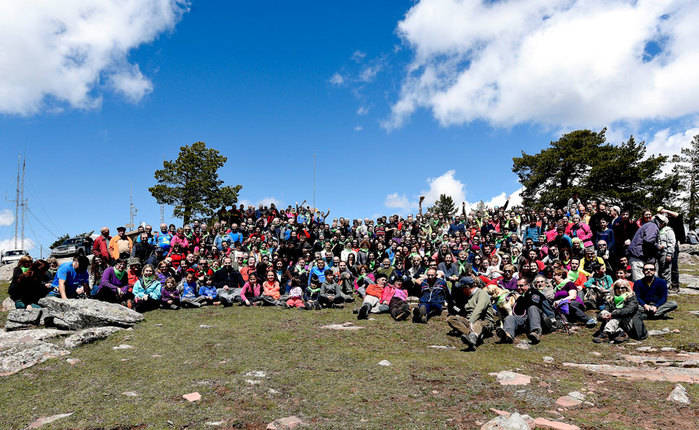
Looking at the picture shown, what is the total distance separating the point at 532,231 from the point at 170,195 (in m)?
34.9

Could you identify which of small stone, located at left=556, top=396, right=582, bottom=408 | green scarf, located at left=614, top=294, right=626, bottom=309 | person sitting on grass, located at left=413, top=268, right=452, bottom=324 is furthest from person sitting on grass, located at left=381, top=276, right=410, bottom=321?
small stone, located at left=556, top=396, right=582, bottom=408

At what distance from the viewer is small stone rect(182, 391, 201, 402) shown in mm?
4879

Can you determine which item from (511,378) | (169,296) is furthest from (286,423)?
(169,296)

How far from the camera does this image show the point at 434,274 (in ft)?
33.5

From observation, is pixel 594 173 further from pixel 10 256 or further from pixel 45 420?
pixel 10 256

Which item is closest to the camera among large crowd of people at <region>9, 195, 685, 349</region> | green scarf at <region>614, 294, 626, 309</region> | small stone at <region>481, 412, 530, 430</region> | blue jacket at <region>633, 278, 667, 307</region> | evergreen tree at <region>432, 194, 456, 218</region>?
small stone at <region>481, 412, 530, 430</region>

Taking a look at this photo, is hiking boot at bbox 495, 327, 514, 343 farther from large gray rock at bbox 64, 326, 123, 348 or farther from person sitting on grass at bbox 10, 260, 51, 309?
person sitting on grass at bbox 10, 260, 51, 309

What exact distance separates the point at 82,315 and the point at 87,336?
4.13ft

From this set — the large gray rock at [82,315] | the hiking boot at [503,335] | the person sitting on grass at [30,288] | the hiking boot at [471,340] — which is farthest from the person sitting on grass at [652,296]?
the person sitting on grass at [30,288]

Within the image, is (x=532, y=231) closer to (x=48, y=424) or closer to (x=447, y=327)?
(x=447, y=327)

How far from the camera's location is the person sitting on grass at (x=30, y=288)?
943 centimetres

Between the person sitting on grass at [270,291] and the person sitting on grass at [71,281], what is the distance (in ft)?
15.5

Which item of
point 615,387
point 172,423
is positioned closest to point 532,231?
point 615,387

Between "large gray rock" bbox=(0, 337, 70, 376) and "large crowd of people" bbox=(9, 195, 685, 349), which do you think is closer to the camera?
"large gray rock" bbox=(0, 337, 70, 376)
